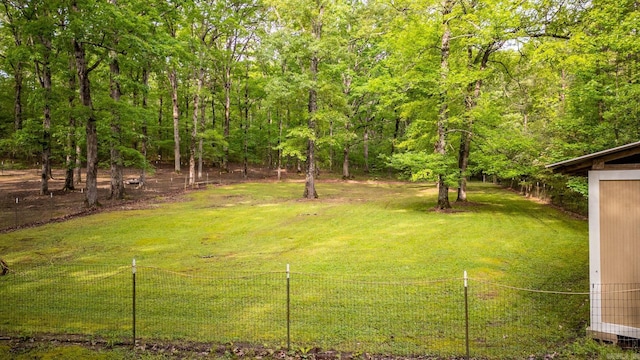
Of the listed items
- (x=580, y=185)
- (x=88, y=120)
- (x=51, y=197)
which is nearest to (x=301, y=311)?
(x=580, y=185)

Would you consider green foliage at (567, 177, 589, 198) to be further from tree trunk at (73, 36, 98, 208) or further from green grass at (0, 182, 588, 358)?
tree trunk at (73, 36, 98, 208)

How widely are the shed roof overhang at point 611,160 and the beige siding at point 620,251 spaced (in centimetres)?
34

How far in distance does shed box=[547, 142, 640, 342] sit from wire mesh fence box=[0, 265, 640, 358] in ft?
0.94

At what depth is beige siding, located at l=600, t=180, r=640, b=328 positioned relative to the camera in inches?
288

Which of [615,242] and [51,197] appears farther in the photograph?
[51,197]

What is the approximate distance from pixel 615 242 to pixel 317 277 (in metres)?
7.41

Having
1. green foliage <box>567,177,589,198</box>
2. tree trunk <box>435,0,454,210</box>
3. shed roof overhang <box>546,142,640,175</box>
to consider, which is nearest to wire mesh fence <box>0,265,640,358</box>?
shed roof overhang <box>546,142,640,175</box>

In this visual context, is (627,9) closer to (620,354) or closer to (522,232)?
(522,232)

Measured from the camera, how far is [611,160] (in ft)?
24.9

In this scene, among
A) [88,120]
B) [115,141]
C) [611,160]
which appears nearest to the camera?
[611,160]

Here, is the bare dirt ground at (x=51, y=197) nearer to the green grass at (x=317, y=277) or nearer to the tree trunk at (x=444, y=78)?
the green grass at (x=317, y=277)

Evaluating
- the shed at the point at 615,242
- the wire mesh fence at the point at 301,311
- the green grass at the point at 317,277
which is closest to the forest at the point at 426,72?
the green grass at the point at 317,277

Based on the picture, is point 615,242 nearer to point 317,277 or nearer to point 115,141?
point 317,277

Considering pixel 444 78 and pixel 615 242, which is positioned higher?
pixel 444 78
